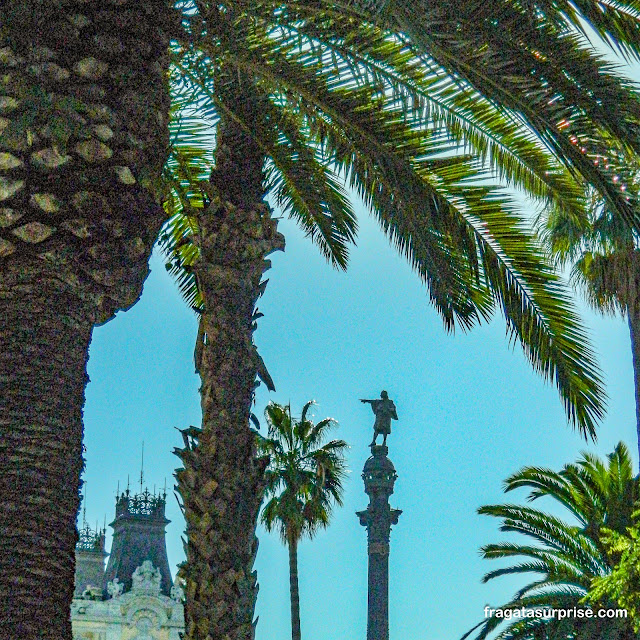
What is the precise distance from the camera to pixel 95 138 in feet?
22.0

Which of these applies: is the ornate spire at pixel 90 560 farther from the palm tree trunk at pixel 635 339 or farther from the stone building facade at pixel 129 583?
the palm tree trunk at pixel 635 339

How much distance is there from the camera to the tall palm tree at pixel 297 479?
31.6 m

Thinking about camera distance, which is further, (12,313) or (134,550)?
(134,550)

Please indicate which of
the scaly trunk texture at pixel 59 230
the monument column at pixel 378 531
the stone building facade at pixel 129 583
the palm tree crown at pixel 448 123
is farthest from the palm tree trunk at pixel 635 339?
the stone building facade at pixel 129 583

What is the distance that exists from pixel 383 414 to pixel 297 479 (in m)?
7.20

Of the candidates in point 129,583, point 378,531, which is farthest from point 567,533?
point 129,583

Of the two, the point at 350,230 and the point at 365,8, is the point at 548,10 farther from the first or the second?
the point at 350,230

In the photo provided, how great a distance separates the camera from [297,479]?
3216 centimetres

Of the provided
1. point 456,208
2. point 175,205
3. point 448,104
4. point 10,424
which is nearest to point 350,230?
point 175,205

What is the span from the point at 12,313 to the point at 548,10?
4.20 m

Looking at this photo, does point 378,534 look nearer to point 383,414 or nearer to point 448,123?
point 383,414

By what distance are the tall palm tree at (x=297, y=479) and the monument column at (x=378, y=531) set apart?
25.4ft

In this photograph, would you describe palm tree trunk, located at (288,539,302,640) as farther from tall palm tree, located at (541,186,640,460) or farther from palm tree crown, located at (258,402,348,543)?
tall palm tree, located at (541,186,640,460)

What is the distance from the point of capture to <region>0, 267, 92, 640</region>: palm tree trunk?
586 cm
